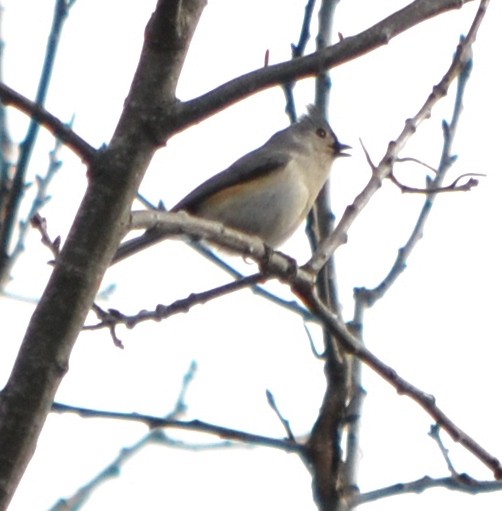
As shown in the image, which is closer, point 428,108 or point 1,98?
point 1,98

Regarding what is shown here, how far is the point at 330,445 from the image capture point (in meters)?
3.24

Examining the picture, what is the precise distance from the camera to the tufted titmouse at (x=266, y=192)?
6.69 metres

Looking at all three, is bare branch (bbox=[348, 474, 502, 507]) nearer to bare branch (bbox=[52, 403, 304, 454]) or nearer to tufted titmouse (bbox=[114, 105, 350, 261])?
bare branch (bbox=[52, 403, 304, 454])

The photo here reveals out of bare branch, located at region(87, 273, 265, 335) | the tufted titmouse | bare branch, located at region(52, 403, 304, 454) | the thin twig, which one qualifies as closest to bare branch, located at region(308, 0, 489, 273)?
bare branch, located at region(87, 273, 265, 335)

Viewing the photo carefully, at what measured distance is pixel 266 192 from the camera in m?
6.84

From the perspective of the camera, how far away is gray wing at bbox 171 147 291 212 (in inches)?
277

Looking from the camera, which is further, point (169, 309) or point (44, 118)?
point (169, 309)

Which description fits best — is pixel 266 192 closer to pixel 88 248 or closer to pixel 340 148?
pixel 340 148

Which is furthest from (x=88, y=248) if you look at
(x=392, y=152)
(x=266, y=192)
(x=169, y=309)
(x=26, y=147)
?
(x=266, y=192)

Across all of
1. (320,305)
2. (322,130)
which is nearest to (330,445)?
(320,305)

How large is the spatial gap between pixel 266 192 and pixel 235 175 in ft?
1.24

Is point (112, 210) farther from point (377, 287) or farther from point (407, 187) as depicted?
point (377, 287)

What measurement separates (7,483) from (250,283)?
1.81m

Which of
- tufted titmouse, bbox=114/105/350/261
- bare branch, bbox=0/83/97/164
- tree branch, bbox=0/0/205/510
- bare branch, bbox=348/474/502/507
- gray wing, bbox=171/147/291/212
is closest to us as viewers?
tree branch, bbox=0/0/205/510
